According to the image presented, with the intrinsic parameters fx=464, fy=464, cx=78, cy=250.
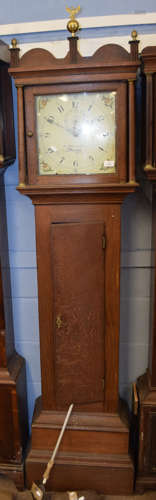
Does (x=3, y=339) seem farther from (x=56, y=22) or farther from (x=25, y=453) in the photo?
(x=56, y=22)

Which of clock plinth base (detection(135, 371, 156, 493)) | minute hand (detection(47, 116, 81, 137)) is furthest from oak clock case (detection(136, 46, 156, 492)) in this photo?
minute hand (detection(47, 116, 81, 137))

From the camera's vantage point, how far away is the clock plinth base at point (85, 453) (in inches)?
73.6

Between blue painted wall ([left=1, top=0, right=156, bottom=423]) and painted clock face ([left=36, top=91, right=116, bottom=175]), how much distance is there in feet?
1.02

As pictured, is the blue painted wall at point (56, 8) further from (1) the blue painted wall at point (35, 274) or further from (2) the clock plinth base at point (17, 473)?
(2) the clock plinth base at point (17, 473)

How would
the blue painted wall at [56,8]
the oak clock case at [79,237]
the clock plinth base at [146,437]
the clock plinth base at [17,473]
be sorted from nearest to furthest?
1. the oak clock case at [79,237]
2. the blue painted wall at [56,8]
3. the clock plinth base at [146,437]
4. the clock plinth base at [17,473]

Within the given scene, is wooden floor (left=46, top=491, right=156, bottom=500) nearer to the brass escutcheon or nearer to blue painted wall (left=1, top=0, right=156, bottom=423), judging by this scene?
blue painted wall (left=1, top=0, right=156, bottom=423)

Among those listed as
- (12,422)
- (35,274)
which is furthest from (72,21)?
(12,422)

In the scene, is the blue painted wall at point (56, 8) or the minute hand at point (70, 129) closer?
the minute hand at point (70, 129)

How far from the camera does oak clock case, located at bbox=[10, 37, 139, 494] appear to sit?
152 centimetres

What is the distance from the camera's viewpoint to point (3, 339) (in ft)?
6.19

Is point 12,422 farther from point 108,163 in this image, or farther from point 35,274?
point 108,163

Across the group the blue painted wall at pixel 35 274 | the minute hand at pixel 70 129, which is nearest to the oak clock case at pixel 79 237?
the minute hand at pixel 70 129

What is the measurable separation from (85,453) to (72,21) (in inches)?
64.8

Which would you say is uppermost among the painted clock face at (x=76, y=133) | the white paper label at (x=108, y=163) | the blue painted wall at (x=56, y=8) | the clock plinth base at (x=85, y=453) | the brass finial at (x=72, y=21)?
the blue painted wall at (x=56, y=8)
